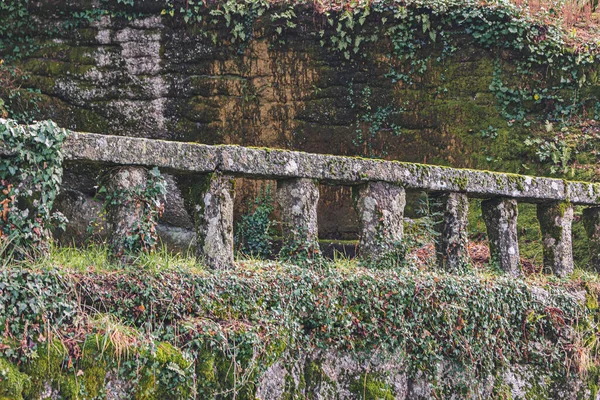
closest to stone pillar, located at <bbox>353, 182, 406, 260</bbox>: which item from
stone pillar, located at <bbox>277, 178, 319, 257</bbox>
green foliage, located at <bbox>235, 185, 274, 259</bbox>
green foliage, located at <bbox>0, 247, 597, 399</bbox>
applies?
green foliage, located at <bbox>0, 247, 597, 399</bbox>

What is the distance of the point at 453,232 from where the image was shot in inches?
238

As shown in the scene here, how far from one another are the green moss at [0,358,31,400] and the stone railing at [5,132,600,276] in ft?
3.94

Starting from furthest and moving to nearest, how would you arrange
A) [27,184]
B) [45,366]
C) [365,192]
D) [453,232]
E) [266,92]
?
[266,92], [453,232], [365,192], [27,184], [45,366]

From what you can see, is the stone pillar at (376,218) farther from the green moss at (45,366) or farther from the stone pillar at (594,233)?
the green moss at (45,366)

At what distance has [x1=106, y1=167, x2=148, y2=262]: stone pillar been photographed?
4.73 m

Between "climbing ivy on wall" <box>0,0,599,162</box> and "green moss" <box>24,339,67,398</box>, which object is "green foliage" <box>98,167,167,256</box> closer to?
"green moss" <box>24,339,67,398</box>

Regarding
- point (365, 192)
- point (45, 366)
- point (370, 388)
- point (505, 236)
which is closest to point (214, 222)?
point (365, 192)

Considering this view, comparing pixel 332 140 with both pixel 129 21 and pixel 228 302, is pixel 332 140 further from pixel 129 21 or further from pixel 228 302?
pixel 228 302

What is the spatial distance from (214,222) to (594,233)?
392 cm

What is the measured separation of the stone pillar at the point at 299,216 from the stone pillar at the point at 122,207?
3.81 feet

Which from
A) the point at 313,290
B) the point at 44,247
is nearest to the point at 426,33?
the point at 313,290

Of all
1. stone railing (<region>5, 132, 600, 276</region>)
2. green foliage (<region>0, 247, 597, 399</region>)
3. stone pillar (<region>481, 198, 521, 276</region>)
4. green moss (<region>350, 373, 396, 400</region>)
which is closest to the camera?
green foliage (<region>0, 247, 597, 399</region>)

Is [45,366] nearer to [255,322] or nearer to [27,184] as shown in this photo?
[27,184]

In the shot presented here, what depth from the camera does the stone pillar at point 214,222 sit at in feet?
16.4
